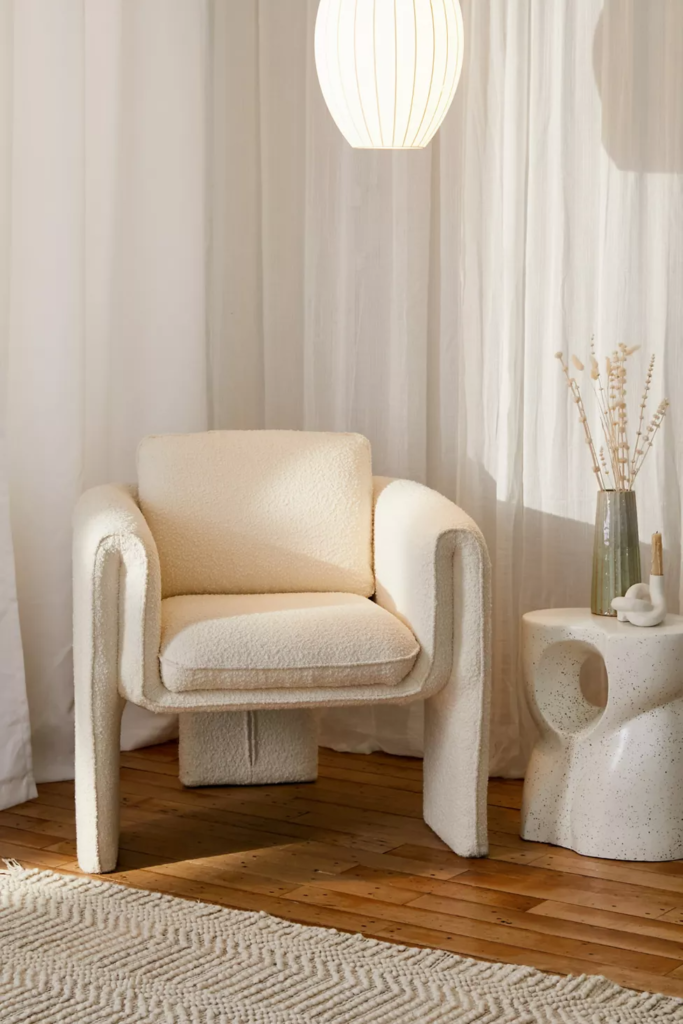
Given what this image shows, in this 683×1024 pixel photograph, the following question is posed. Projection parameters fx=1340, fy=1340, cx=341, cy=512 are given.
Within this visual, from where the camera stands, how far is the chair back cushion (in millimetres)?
2830

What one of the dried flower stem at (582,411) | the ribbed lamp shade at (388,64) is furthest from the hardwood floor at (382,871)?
the ribbed lamp shade at (388,64)

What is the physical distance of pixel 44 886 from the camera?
7.84ft

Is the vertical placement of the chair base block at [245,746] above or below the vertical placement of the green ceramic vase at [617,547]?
below

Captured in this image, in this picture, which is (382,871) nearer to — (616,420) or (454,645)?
(454,645)

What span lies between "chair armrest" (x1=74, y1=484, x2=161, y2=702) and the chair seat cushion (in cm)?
5

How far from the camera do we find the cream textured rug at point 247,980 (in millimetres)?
1901

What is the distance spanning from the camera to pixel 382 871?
8.16 feet

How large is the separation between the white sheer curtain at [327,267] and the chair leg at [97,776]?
1.71 ft

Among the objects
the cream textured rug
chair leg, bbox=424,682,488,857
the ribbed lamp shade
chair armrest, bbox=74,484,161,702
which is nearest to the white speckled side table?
chair leg, bbox=424,682,488,857

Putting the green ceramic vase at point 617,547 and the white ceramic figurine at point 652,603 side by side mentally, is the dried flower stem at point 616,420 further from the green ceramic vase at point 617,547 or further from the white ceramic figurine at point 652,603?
the white ceramic figurine at point 652,603

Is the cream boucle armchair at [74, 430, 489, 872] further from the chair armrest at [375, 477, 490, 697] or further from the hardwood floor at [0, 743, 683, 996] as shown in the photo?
the hardwood floor at [0, 743, 683, 996]

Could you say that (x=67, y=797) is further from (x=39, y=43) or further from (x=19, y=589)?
(x=39, y=43)

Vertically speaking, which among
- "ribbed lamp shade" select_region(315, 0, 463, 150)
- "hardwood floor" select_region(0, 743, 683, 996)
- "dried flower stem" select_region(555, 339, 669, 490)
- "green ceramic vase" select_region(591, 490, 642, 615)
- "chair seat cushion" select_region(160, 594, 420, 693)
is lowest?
"hardwood floor" select_region(0, 743, 683, 996)

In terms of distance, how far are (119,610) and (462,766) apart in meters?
0.70
